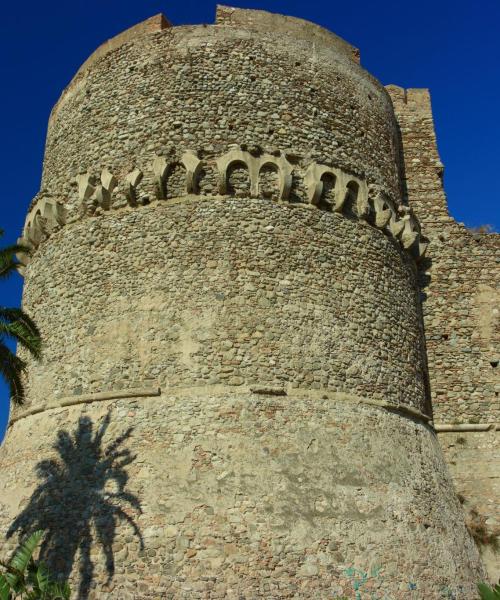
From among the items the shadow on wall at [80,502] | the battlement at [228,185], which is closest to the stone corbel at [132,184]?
the battlement at [228,185]

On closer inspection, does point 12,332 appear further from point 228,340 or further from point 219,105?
point 219,105

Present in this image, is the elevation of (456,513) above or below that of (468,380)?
below

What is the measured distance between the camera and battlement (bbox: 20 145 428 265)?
11688mm

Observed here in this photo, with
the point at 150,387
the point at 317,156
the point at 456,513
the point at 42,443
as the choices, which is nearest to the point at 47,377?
the point at 42,443

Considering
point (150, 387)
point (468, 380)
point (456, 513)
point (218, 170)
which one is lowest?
point (456, 513)

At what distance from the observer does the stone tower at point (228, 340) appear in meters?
9.37

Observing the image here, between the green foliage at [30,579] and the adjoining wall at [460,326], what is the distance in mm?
7596

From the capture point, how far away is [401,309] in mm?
12406

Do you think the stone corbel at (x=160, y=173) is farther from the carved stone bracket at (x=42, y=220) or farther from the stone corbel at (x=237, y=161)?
the carved stone bracket at (x=42, y=220)

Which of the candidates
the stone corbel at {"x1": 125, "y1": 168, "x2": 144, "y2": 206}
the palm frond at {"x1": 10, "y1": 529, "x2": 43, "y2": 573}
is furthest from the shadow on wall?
the stone corbel at {"x1": 125, "y1": 168, "x2": 144, "y2": 206}

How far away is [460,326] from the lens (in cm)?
1411

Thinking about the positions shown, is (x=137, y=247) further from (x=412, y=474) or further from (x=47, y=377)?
(x=412, y=474)

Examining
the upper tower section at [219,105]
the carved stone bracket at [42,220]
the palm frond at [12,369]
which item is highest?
the upper tower section at [219,105]

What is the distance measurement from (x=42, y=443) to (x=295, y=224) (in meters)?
5.49
